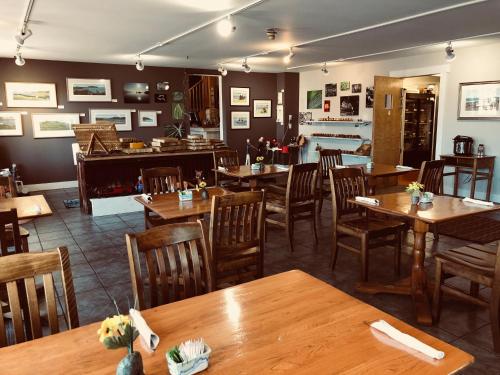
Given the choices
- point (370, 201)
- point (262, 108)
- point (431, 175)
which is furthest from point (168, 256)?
point (262, 108)

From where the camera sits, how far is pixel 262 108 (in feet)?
36.9

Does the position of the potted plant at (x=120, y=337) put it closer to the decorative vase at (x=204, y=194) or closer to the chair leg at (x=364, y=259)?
the decorative vase at (x=204, y=194)

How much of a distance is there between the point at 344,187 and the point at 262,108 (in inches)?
303

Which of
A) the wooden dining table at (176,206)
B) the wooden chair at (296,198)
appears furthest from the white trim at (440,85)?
the wooden dining table at (176,206)

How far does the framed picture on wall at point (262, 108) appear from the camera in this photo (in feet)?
36.6

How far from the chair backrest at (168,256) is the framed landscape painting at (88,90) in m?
7.77

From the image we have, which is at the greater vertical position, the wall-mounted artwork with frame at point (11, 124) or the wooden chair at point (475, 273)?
the wall-mounted artwork with frame at point (11, 124)

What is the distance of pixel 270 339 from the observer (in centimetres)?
136

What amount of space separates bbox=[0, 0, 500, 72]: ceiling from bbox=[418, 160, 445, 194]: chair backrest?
1.69 metres

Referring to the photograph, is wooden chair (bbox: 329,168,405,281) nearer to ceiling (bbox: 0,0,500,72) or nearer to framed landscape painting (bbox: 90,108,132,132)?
ceiling (bbox: 0,0,500,72)

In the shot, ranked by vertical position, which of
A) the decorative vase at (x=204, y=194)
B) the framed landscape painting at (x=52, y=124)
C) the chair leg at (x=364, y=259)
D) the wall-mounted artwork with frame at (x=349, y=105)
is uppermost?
the wall-mounted artwork with frame at (x=349, y=105)

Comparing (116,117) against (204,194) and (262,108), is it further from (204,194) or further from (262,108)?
(204,194)

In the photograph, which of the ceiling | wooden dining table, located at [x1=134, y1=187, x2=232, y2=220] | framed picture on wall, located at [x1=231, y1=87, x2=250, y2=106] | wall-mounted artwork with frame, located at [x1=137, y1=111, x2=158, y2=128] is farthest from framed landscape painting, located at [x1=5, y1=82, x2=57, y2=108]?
wooden dining table, located at [x1=134, y1=187, x2=232, y2=220]

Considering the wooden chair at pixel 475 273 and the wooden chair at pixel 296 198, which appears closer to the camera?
the wooden chair at pixel 475 273
